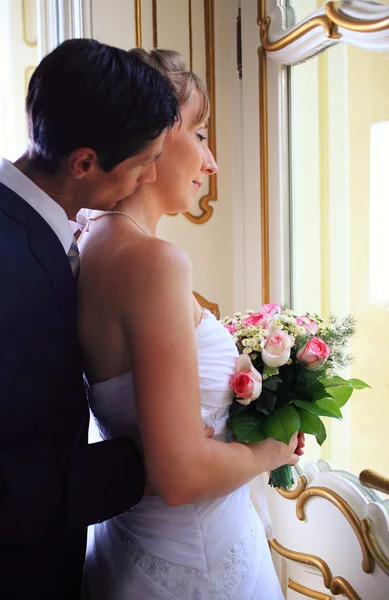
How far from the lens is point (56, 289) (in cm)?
97

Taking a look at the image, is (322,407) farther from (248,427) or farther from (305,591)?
(305,591)

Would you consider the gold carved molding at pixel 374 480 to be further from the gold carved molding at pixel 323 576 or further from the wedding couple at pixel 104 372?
the wedding couple at pixel 104 372

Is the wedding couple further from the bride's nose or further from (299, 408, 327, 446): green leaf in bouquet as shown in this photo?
the bride's nose

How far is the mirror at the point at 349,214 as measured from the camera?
158cm

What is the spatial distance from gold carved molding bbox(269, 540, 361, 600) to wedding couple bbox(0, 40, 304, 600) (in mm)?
630

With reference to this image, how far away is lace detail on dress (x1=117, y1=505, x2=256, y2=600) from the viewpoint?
43.1 inches

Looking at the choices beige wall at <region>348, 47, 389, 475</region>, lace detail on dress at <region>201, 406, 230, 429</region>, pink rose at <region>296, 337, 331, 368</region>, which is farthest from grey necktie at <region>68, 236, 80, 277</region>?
beige wall at <region>348, 47, 389, 475</region>

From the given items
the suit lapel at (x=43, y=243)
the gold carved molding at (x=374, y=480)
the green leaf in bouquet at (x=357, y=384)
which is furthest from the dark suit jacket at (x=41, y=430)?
the gold carved molding at (x=374, y=480)

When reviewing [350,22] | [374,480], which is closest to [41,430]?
[374,480]

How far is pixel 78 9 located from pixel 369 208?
3.77 ft

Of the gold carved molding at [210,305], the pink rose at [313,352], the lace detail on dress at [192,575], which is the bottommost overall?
the lace detail on dress at [192,575]

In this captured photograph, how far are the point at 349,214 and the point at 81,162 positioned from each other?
0.92 m

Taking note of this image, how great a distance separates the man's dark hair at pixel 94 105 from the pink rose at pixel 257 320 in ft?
1.53

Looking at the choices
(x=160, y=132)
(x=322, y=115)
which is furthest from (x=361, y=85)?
(x=160, y=132)
